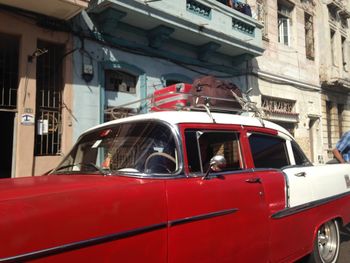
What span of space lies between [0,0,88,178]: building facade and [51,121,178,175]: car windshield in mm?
4656

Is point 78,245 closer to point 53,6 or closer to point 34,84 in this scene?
point 34,84

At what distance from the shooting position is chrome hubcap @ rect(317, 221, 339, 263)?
4.65m

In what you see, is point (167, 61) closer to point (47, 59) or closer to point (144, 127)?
point (47, 59)

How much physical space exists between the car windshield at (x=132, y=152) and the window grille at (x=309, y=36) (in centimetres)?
1598

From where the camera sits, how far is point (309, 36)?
18.0 meters

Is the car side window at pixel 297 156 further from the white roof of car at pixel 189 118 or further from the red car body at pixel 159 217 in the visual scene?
the white roof of car at pixel 189 118

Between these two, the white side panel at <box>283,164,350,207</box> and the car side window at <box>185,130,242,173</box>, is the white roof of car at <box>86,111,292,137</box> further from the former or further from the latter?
the white side panel at <box>283,164,350,207</box>

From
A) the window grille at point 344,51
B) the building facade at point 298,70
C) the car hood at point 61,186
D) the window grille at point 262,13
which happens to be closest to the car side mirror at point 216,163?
the car hood at point 61,186

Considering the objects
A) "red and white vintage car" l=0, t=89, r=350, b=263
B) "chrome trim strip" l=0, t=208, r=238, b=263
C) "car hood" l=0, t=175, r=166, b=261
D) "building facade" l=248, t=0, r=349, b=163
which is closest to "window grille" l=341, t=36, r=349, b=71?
"building facade" l=248, t=0, r=349, b=163

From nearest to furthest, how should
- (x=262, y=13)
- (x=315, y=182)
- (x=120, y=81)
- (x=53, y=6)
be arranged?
1. (x=315, y=182)
2. (x=53, y=6)
3. (x=120, y=81)
4. (x=262, y=13)

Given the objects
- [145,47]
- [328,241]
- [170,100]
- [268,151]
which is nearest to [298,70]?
[145,47]

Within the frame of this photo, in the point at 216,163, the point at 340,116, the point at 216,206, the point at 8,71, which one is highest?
the point at 340,116

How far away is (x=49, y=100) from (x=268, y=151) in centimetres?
597

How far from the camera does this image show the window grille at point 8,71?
8008mm
